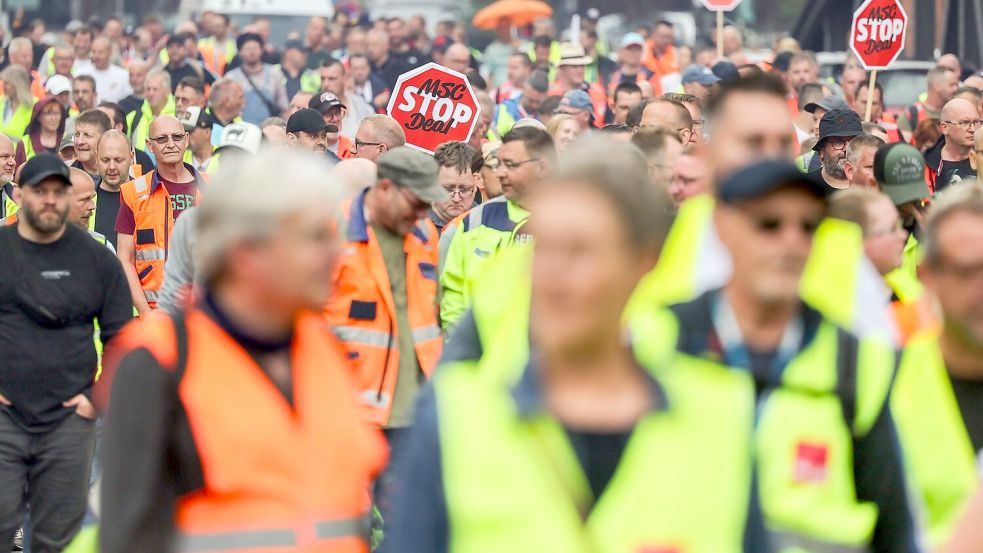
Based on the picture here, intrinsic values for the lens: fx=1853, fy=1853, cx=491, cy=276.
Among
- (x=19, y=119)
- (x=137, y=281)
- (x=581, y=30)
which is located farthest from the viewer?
(x=581, y=30)

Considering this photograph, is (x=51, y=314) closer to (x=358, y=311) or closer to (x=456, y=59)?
(x=358, y=311)

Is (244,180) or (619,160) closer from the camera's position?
(619,160)

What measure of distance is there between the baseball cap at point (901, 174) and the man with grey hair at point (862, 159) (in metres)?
2.19

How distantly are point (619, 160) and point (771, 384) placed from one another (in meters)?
0.86

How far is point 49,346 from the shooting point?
8453mm

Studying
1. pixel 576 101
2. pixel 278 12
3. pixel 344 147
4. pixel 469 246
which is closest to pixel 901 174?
pixel 469 246

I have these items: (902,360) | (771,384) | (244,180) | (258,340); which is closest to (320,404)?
(258,340)

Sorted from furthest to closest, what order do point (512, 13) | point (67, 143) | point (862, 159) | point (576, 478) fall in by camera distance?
1. point (512, 13)
2. point (67, 143)
3. point (862, 159)
4. point (576, 478)

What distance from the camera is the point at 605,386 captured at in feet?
9.66

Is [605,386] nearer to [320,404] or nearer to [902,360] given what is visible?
[320,404]

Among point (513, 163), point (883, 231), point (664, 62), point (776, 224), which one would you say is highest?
point (776, 224)

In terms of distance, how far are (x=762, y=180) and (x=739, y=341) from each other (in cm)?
43

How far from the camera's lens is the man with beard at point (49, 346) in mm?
8328

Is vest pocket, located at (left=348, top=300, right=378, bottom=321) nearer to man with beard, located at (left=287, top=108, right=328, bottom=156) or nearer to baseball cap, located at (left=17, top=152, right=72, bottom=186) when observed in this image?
baseball cap, located at (left=17, top=152, right=72, bottom=186)
